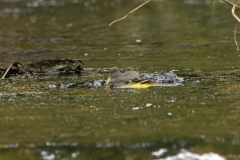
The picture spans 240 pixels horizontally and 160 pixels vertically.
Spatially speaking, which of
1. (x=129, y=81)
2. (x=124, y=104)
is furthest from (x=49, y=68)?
(x=124, y=104)

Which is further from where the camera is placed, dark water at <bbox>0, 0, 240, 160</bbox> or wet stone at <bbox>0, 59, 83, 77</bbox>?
wet stone at <bbox>0, 59, 83, 77</bbox>

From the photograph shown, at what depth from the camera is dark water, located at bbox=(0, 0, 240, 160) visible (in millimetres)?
5484

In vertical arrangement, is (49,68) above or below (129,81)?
below

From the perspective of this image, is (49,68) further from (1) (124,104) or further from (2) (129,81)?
(1) (124,104)

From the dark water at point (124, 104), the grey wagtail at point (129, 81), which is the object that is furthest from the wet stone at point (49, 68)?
the grey wagtail at point (129, 81)

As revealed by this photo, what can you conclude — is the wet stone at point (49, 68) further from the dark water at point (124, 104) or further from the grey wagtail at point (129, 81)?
the grey wagtail at point (129, 81)

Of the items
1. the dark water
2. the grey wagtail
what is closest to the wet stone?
the dark water

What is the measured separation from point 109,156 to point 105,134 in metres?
0.68

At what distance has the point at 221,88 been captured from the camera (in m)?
8.15

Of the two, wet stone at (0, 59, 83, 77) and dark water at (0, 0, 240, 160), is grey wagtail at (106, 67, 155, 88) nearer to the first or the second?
dark water at (0, 0, 240, 160)

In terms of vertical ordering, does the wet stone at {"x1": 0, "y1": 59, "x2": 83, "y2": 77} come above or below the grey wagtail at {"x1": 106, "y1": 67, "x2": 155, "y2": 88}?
below

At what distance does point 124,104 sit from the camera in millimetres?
7289

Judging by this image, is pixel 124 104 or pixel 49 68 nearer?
pixel 124 104

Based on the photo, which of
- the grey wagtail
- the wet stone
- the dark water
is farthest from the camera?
the wet stone
